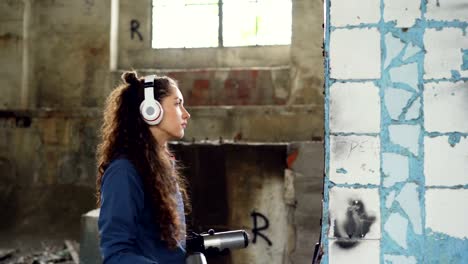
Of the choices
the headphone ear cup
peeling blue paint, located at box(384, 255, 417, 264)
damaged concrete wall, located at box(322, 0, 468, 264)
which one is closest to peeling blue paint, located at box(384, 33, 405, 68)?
damaged concrete wall, located at box(322, 0, 468, 264)

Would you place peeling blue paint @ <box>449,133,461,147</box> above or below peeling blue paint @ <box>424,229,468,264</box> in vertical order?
above

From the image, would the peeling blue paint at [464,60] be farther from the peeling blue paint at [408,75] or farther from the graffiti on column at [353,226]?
the graffiti on column at [353,226]

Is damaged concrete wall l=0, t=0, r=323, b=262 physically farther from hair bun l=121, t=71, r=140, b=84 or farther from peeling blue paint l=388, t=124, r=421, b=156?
hair bun l=121, t=71, r=140, b=84

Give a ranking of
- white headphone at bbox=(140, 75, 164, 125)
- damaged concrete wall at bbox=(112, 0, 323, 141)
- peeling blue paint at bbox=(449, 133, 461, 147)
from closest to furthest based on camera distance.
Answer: white headphone at bbox=(140, 75, 164, 125) < peeling blue paint at bbox=(449, 133, 461, 147) < damaged concrete wall at bbox=(112, 0, 323, 141)

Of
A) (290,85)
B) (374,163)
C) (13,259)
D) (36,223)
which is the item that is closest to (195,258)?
(374,163)

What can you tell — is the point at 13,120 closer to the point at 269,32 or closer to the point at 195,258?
the point at 269,32

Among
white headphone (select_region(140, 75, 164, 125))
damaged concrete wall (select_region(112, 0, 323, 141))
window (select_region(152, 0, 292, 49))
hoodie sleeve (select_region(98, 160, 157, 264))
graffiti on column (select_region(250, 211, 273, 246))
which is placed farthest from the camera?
window (select_region(152, 0, 292, 49))

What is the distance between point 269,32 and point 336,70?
20.4 ft

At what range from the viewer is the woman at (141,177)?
1572 millimetres

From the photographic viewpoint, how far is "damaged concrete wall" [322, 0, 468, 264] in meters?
1.99

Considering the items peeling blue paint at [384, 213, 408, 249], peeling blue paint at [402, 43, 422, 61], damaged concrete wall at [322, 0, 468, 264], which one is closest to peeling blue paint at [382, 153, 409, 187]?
damaged concrete wall at [322, 0, 468, 264]

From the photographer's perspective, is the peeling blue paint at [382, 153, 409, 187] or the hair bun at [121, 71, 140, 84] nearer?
the hair bun at [121, 71, 140, 84]

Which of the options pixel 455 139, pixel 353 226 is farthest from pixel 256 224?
pixel 455 139

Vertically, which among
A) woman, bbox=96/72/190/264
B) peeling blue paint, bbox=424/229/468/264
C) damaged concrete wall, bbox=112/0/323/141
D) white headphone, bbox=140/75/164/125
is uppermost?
damaged concrete wall, bbox=112/0/323/141
